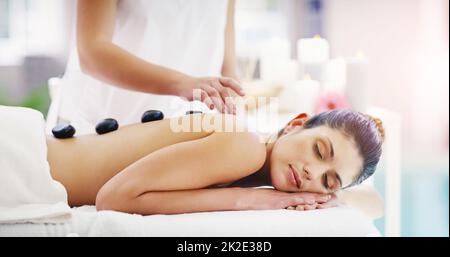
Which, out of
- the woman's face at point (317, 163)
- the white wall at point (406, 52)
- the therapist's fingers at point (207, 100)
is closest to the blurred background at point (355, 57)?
the white wall at point (406, 52)

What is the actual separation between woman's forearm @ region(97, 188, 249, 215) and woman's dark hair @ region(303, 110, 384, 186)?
0.20m

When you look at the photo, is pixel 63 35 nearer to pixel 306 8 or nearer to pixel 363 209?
pixel 306 8

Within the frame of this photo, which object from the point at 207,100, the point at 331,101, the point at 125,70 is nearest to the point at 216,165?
the point at 207,100

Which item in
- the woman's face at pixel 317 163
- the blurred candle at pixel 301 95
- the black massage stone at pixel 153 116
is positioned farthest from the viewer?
the blurred candle at pixel 301 95

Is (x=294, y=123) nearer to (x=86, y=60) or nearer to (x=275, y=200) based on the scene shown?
(x=275, y=200)

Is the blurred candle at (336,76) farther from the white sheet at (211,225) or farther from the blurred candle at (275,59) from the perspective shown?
the white sheet at (211,225)

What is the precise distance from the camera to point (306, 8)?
1.16 metres

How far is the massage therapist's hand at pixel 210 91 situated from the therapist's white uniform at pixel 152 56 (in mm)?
15

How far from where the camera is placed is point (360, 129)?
1011mm

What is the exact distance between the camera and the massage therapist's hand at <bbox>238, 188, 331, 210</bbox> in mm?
976

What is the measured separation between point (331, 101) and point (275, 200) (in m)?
0.35

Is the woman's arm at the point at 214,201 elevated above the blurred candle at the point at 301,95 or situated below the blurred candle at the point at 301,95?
below

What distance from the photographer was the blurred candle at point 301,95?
1.21 meters

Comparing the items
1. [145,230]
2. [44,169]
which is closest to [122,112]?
[44,169]
